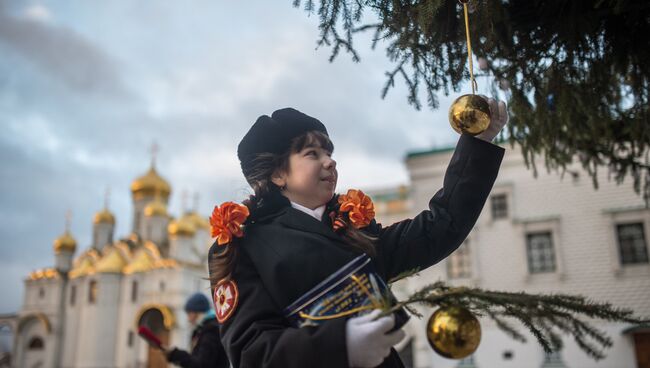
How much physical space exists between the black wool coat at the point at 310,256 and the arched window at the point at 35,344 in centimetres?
3437

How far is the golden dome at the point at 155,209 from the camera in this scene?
108 feet

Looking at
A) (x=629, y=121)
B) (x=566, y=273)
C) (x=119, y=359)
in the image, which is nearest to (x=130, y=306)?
(x=119, y=359)

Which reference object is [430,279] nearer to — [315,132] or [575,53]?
[575,53]

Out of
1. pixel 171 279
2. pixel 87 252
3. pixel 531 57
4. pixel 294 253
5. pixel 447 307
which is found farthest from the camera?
pixel 87 252

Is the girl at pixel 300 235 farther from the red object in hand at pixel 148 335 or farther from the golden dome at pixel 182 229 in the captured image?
the golden dome at pixel 182 229

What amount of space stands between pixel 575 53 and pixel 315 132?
225cm

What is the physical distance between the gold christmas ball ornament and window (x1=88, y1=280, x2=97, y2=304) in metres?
31.4

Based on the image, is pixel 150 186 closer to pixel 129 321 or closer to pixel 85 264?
pixel 85 264

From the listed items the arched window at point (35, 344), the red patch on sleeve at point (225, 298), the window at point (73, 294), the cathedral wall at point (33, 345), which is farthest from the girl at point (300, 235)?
the arched window at point (35, 344)

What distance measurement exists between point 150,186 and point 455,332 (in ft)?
112

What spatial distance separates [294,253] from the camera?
2.06 m

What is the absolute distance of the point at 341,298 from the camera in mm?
1955

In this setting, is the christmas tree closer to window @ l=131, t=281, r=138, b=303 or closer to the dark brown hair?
the dark brown hair

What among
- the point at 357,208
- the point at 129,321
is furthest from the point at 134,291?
the point at 357,208
